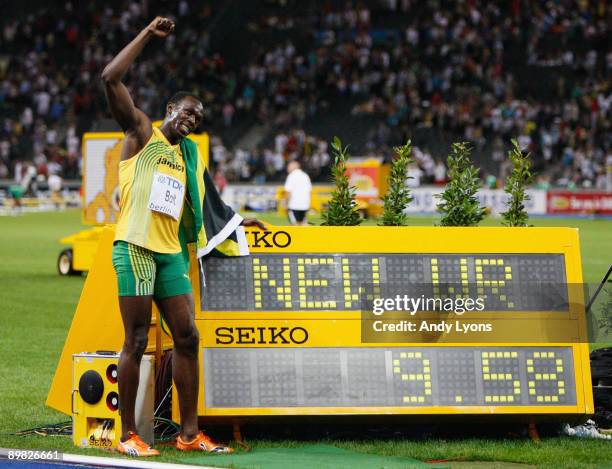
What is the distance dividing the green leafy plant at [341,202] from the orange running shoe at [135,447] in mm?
2205

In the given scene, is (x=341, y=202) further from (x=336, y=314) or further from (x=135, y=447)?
(x=135, y=447)

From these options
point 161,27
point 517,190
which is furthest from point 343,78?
point 161,27

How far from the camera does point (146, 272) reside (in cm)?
666

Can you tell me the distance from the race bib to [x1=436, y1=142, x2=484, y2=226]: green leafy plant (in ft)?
7.12

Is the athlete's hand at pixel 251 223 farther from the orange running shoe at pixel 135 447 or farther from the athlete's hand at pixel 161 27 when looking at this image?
the orange running shoe at pixel 135 447

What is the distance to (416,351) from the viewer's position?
7453 mm

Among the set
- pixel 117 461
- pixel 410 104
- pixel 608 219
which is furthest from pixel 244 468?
pixel 410 104

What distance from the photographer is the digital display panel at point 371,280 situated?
745 centimetres

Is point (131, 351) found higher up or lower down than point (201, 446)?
higher up

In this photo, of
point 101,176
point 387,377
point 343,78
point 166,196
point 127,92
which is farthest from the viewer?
point 343,78

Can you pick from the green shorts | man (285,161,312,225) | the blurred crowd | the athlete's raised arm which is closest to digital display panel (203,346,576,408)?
the green shorts

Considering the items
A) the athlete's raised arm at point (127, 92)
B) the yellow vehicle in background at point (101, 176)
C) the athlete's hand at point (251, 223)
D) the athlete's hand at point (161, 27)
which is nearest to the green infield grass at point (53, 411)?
the yellow vehicle in background at point (101, 176)

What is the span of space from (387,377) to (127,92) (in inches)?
92.9

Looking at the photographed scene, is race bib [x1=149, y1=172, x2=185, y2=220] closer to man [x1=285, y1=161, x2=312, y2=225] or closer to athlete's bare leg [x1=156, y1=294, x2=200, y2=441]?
athlete's bare leg [x1=156, y1=294, x2=200, y2=441]
